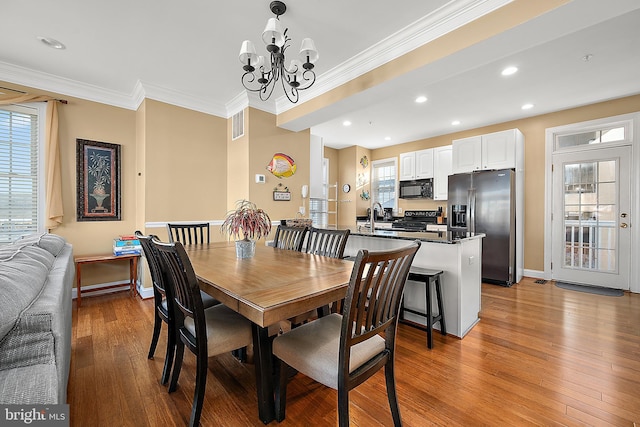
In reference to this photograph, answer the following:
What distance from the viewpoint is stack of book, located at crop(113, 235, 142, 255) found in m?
3.51

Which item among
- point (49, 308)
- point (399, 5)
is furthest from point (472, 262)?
point (49, 308)

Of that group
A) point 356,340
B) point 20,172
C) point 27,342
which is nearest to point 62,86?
point 20,172

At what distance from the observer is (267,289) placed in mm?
1282

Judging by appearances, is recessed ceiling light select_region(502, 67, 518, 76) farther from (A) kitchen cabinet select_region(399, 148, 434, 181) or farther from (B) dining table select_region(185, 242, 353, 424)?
(B) dining table select_region(185, 242, 353, 424)

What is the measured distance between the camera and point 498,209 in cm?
416

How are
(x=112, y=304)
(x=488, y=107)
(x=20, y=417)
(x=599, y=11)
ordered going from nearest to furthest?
(x=20, y=417)
(x=599, y=11)
(x=112, y=304)
(x=488, y=107)

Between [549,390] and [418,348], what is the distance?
0.82 metres

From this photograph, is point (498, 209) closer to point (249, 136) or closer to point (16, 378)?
point (249, 136)

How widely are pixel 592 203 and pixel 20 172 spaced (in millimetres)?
7603

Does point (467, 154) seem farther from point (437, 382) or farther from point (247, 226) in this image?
point (247, 226)

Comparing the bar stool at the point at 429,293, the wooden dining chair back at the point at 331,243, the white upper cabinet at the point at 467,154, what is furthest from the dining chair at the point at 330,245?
the white upper cabinet at the point at 467,154

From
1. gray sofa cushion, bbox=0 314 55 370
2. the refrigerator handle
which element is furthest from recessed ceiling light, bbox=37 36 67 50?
the refrigerator handle

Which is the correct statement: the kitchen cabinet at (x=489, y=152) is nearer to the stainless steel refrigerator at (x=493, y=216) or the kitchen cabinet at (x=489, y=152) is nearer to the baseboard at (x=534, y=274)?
the stainless steel refrigerator at (x=493, y=216)

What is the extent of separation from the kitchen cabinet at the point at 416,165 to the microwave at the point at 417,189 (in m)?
0.09
